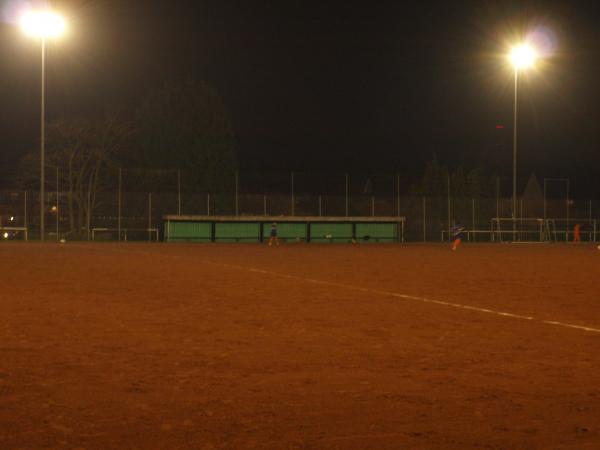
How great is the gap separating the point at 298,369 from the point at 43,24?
32.7m

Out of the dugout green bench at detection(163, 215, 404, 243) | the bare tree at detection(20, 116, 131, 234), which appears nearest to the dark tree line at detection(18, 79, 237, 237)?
the bare tree at detection(20, 116, 131, 234)

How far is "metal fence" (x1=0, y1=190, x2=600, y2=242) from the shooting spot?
46.1 m

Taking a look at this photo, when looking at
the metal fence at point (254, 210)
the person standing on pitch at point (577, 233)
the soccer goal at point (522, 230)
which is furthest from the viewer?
the soccer goal at point (522, 230)

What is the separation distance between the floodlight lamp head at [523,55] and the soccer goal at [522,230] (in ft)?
41.4

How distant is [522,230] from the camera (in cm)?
5109

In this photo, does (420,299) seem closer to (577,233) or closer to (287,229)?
(287,229)

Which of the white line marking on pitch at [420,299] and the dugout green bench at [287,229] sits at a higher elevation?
the dugout green bench at [287,229]

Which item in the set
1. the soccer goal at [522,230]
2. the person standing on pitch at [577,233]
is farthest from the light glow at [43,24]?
the person standing on pitch at [577,233]

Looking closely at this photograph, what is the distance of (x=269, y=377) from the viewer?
21.1 feet

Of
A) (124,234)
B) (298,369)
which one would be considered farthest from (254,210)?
(298,369)

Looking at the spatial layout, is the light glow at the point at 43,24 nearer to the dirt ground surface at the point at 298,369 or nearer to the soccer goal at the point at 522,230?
the dirt ground surface at the point at 298,369

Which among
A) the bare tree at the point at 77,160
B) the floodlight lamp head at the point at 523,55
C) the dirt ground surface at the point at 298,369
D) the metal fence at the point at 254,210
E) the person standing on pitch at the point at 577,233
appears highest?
the floodlight lamp head at the point at 523,55

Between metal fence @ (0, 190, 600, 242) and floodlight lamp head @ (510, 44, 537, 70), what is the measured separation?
14.2m

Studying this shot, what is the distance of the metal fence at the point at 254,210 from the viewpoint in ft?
151
